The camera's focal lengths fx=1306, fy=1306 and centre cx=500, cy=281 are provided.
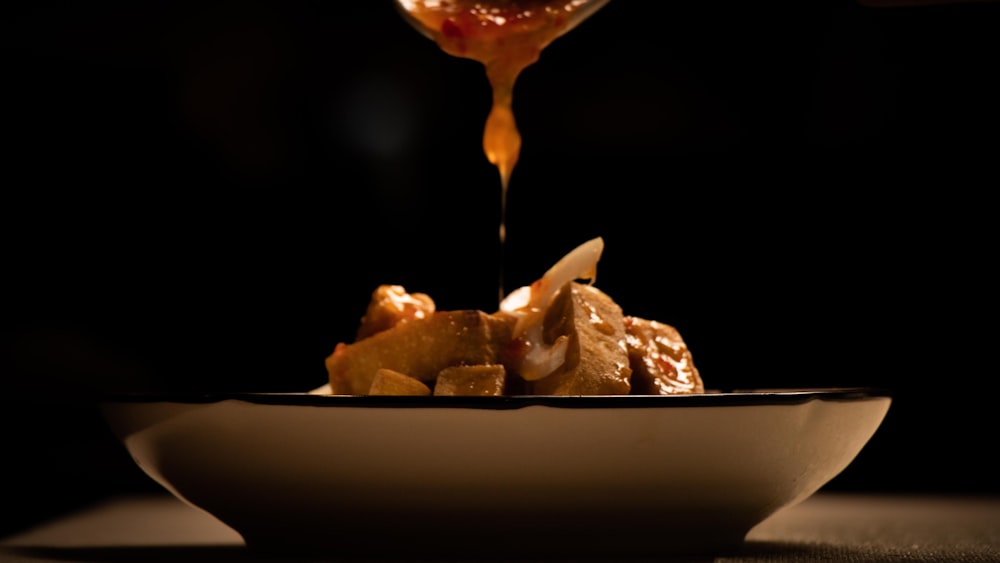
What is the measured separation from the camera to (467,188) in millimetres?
2551

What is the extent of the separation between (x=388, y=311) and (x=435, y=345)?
0.18m

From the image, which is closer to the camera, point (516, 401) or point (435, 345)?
point (516, 401)

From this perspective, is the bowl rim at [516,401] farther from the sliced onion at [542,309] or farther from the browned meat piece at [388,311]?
the browned meat piece at [388,311]

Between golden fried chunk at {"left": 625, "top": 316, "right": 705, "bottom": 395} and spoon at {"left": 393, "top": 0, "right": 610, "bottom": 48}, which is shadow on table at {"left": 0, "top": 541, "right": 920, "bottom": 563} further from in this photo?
spoon at {"left": 393, "top": 0, "right": 610, "bottom": 48}

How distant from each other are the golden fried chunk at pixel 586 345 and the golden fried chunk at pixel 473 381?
0.15 ft

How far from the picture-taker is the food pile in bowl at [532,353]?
106 centimetres

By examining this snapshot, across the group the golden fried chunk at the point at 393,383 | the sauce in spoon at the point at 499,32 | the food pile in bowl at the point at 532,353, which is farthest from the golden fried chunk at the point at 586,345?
the sauce in spoon at the point at 499,32

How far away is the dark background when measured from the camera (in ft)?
8.11

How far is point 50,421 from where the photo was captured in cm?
249

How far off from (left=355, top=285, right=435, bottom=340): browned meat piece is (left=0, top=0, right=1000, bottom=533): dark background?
1.14 metres

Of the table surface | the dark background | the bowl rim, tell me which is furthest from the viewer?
the dark background

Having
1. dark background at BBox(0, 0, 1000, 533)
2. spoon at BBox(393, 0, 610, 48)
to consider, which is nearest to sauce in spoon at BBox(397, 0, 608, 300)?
spoon at BBox(393, 0, 610, 48)

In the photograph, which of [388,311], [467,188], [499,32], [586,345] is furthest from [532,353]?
[467,188]

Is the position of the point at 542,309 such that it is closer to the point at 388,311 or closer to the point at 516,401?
the point at 388,311
